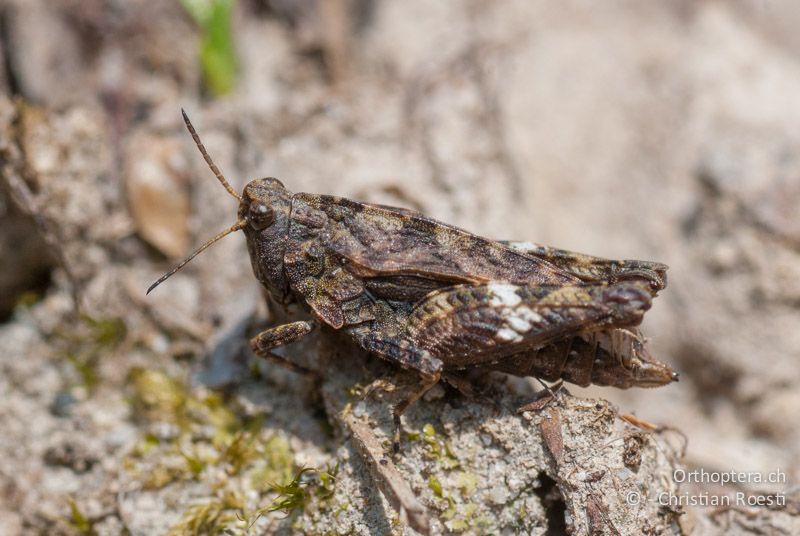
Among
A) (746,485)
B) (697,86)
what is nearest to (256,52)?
(697,86)

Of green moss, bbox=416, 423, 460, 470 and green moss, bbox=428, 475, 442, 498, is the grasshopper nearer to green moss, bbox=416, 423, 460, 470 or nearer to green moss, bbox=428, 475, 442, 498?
green moss, bbox=416, 423, 460, 470

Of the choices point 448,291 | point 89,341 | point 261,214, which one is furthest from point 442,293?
point 89,341

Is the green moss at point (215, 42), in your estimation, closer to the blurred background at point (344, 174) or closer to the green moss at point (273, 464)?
the blurred background at point (344, 174)

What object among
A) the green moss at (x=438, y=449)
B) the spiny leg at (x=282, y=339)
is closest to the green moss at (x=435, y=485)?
the green moss at (x=438, y=449)

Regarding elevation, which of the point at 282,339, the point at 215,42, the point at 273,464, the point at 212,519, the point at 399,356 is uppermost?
the point at 215,42

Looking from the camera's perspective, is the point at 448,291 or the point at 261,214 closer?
the point at 448,291

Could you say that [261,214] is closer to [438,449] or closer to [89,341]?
[438,449]

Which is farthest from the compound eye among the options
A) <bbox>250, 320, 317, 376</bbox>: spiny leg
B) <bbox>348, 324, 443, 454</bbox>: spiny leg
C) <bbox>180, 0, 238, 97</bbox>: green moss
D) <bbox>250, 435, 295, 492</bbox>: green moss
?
<bbox>180, 0, 238, 97</bbox>: green moss
